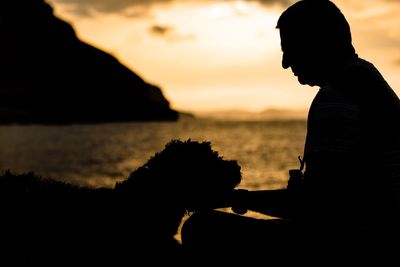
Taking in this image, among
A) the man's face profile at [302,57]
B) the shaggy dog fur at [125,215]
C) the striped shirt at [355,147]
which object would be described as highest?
the man's face profile at [302,57]

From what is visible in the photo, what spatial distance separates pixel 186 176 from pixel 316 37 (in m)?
2.27

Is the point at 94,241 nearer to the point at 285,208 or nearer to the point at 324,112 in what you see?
the point at 285,208

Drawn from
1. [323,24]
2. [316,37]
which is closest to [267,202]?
[316,37]

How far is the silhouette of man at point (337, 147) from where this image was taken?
3631 mm

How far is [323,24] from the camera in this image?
3.95 metres

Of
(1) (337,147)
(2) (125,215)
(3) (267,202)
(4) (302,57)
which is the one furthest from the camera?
(2) (125,215)

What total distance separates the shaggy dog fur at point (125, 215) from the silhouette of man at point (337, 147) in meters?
1.31

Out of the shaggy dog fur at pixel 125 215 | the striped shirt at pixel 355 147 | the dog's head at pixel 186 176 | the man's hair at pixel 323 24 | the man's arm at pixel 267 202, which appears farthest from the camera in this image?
the shaggy dog fur at pixel 125 215

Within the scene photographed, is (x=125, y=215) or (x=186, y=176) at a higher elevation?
(x=186, y=176)

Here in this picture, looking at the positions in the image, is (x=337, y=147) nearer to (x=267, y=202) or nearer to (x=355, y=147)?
(x=355, y=147)

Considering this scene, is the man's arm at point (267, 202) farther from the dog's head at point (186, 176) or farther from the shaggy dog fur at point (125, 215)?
the dog's head at point (186, 176)

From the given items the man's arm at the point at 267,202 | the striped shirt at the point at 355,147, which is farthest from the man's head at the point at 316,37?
the man's arm at the point at 267,202

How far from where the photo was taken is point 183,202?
5.79 meters

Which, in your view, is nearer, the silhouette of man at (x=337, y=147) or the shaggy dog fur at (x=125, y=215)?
the silhouette of man at (x=337, y=147)
